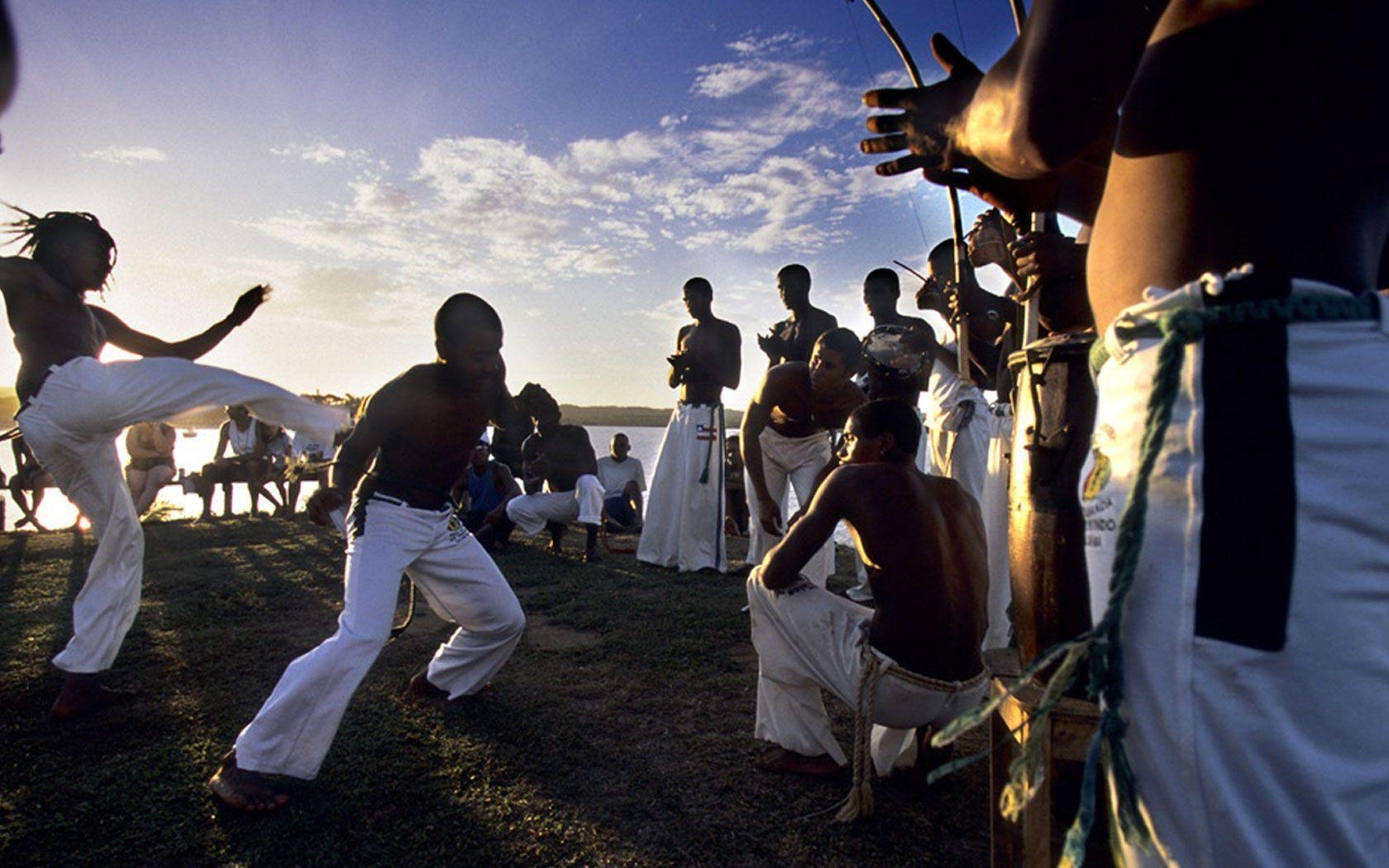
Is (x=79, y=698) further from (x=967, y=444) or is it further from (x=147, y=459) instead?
(x=147, y=459)

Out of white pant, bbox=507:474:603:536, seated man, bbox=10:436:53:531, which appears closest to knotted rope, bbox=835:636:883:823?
white pant, bbox=507:474:603:536

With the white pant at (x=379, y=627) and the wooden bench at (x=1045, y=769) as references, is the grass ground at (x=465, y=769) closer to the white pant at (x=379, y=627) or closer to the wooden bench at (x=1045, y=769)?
the white pant at (x=379, y=627)

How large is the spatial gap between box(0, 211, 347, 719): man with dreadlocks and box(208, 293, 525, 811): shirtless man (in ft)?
0.99

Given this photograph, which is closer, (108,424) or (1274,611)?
(1274,611)

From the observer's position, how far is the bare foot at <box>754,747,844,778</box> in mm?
3006

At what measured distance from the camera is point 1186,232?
108cm

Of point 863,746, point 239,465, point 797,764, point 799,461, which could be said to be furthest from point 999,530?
point 239,465

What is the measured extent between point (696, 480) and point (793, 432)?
2.23 m

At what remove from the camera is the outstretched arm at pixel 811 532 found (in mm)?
2941

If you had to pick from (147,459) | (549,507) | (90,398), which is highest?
(90,398)

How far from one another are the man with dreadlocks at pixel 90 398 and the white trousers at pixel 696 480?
4494 mm

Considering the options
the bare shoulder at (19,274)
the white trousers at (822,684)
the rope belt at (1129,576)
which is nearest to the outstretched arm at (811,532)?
the white trousers at (822,684)

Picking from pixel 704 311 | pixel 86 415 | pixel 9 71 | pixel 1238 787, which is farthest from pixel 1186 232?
pixel 704 311

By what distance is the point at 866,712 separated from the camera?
2.69 m
